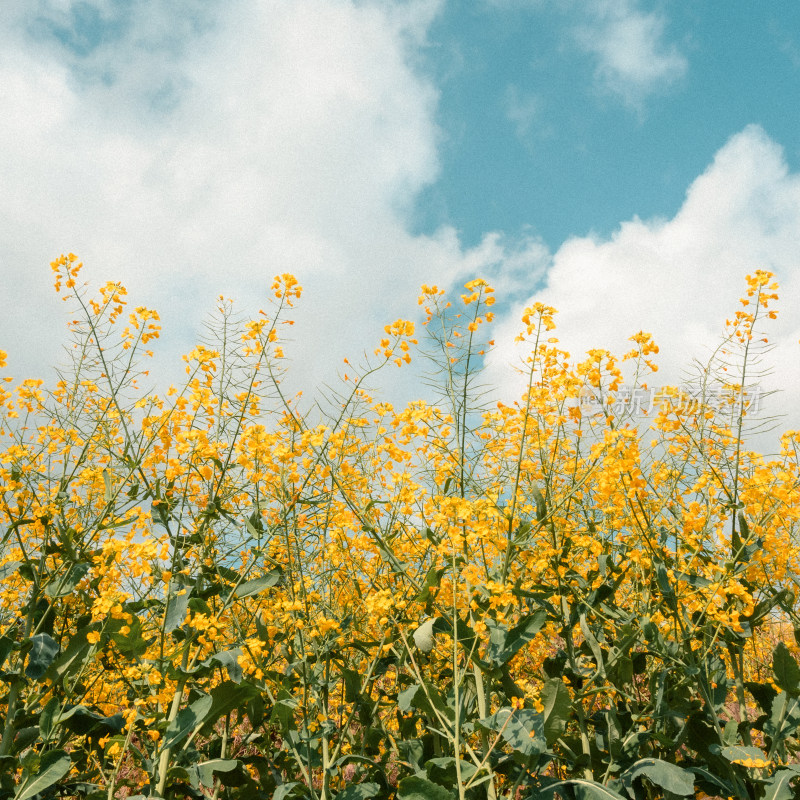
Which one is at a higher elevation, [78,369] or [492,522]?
[78,369]

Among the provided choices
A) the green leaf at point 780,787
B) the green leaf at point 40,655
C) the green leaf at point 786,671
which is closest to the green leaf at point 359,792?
the green leaf at point 40,655

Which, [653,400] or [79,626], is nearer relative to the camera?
[79,626]

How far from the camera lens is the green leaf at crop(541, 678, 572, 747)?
2600 millimetres

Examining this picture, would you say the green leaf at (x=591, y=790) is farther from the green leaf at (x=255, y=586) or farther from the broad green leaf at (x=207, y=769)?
the green leaf at (x=255, y=586)

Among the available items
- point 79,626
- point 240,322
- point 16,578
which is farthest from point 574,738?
point 16,578

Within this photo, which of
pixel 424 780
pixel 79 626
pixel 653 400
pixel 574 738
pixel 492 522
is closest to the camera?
pixel 424 780

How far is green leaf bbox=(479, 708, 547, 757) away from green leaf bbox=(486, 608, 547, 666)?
22cm

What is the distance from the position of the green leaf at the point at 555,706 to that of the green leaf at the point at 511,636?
20 cm

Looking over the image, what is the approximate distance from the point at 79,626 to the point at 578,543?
2753 mm

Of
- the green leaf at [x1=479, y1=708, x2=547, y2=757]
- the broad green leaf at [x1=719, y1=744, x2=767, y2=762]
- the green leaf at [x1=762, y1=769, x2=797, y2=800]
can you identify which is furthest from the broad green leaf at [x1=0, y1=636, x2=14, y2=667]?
the green leaf at [x1=762, y1=769, x2=797, y2=800]

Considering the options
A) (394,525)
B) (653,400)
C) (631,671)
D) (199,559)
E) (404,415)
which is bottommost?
(631,671)

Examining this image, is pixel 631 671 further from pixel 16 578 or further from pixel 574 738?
pixel 16 578

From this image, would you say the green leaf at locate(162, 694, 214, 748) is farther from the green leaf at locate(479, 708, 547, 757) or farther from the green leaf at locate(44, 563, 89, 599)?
the green leaf at locate(479, 708, 547, 757)

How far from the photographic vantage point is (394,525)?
11.4 ft
